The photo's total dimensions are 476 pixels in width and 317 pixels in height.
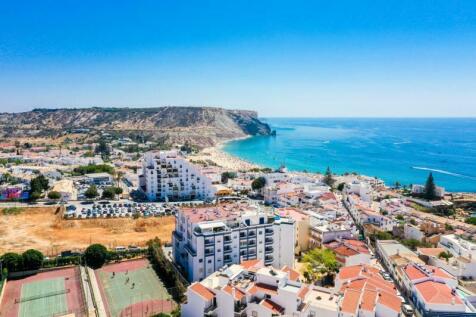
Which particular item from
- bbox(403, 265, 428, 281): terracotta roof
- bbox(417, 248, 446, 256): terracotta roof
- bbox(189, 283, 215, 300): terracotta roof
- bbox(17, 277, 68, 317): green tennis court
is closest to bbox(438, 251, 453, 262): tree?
bbox(417, 248, 446, 256): terracotta roof

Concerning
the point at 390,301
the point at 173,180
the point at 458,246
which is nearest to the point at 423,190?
the point at 458,246

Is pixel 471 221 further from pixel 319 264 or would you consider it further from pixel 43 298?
pixel 43 298

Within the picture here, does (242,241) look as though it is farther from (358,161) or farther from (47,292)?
(358,161)

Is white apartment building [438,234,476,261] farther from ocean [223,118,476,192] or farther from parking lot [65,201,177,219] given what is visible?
ocean [223,118,476,192]

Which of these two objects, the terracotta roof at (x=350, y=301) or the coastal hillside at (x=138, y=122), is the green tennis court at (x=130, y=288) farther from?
the coastal hillside at (x=138, y=122)

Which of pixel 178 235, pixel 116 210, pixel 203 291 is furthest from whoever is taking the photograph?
pixel 116 210
